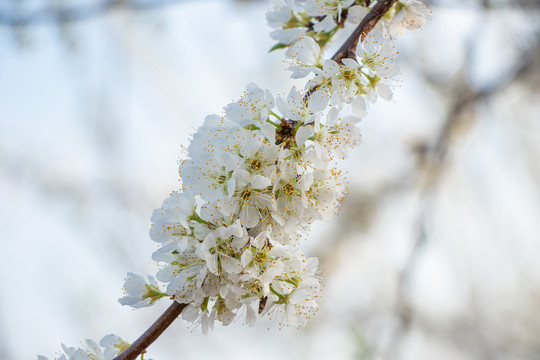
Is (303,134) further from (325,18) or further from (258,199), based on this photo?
(325,18)

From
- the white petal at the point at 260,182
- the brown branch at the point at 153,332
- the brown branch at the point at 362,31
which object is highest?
the brown branch at the point at 362,31

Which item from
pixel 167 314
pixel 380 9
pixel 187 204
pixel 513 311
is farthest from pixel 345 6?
pixel 513 311

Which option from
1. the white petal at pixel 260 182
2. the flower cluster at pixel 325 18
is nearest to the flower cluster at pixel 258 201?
the white petal at pixel 260 182

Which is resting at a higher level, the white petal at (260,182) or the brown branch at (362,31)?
the brown branch at (362,31)

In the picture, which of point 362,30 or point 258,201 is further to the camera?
point 362,30

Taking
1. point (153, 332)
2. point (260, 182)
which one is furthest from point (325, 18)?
point (153, 332)

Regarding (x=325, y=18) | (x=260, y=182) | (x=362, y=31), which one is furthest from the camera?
(x=325, y=18)

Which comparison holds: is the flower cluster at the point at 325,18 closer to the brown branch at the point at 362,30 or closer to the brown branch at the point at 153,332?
the brown branch at the point at 362,30

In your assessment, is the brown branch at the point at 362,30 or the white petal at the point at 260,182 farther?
the brown branch at the point at 362,30
